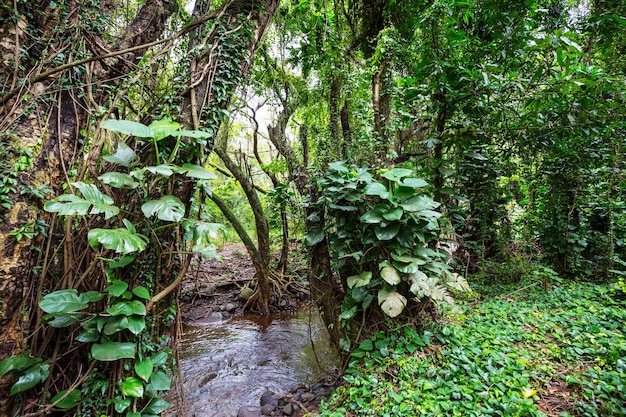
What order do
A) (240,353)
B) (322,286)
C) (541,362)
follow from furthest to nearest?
1. (240,353)
2. (322,286)
3. (541,362)

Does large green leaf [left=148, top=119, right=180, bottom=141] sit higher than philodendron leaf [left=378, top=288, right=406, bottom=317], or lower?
higher

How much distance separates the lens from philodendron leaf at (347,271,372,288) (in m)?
2.39

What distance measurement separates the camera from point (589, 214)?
12.2 feet

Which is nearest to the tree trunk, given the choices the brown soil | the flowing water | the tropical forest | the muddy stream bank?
the tropical forest

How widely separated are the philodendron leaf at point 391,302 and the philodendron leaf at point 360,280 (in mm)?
143

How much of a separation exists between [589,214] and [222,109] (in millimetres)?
4519

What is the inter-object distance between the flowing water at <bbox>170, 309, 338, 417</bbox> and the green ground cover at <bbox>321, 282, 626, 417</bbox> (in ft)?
3.06

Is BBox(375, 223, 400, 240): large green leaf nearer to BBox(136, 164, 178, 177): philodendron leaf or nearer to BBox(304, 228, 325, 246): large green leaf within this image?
BBox(304, 228, 325, 246): large green leaf

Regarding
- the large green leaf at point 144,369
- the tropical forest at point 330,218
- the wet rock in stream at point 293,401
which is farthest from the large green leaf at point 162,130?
the wet rock in stream at point 293,401

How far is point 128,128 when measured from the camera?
1.63 meters

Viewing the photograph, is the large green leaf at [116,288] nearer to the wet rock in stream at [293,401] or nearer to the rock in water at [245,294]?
the wet rock in stream at [293,401]

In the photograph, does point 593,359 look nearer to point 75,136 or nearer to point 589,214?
point 589,214

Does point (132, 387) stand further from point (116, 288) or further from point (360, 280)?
point (360, 280)

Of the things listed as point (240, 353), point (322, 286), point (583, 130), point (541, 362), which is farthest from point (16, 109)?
point (583, 130)
